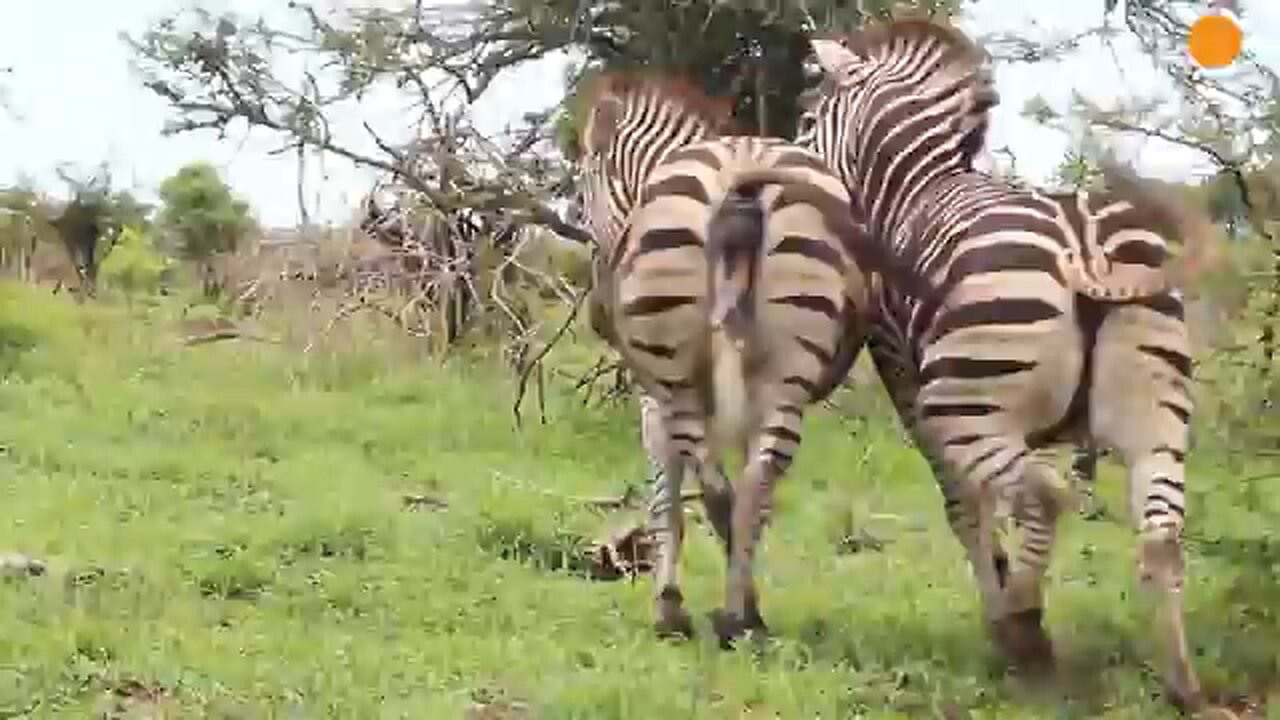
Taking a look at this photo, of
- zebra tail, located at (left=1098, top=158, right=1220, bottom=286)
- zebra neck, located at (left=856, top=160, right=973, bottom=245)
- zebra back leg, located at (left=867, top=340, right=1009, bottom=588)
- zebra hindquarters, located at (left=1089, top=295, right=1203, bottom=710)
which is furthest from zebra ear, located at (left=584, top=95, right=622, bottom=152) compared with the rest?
zebra hindquarters, located at (left=1089, top=295, right=1203, bottom=710)

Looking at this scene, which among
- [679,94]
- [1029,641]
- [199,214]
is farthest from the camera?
[199,214]

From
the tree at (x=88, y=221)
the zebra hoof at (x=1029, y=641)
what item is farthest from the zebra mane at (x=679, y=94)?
the tree at (x=88, y=221)

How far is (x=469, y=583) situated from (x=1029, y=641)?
2181mm

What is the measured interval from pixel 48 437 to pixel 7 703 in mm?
5135

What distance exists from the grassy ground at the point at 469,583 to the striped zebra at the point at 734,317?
41 cm

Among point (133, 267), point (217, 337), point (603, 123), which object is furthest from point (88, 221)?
point (603, 123)

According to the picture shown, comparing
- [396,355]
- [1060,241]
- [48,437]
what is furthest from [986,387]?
[396,355]

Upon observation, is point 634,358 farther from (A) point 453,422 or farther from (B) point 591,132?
(A) point 453,422

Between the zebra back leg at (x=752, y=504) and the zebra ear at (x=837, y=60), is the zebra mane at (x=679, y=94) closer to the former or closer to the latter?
the zebra ear at (x=837, y=60)

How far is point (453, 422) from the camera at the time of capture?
1038cm

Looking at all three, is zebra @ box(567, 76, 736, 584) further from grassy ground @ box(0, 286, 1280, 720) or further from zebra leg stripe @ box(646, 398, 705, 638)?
grassy ground @ box(0, 286, 1280, 720)

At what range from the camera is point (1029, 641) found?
5.04m

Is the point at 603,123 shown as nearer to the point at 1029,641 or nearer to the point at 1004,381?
the point at 1004,381

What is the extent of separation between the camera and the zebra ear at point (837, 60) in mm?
5988
